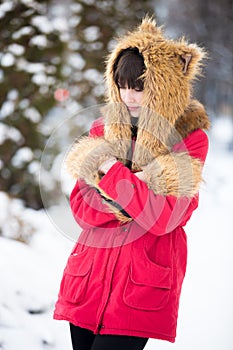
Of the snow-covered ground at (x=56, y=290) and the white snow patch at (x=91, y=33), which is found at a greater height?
the white snow patch at (x=91, y=33)

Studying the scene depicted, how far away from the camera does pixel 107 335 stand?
1693 millimetres

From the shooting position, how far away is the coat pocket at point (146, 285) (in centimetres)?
169

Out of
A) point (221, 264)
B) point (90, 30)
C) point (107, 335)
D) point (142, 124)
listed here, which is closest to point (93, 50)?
point (90, 30)

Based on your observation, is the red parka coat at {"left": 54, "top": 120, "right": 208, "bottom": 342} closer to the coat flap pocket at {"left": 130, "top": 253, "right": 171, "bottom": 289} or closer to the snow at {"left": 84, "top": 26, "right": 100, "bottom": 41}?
the coat flap pocket at {"left": 130, "top": 253, "right": 171, "bottom": 289}

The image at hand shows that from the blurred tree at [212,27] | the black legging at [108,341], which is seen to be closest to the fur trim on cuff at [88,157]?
the black legging at [108,341]

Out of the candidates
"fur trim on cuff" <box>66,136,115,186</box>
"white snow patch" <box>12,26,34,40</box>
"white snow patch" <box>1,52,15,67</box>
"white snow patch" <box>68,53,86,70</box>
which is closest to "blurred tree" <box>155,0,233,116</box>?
"white snow patch" <box>68,53,86,70</box>

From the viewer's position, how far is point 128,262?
171cm

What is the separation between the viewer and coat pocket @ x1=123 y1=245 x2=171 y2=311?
1.69 meters

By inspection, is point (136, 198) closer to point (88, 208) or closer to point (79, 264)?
point (88, 208)

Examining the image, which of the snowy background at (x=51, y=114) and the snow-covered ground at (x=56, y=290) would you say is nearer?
the snow-covered ground at (x=56, y=290)

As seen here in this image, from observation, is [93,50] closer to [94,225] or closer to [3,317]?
[3,317]

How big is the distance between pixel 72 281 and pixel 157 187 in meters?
0.39

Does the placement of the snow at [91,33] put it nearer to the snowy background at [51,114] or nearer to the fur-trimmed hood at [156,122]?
the snowy background at [51,114]

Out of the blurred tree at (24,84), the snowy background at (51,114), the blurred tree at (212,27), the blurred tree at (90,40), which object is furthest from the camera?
the blurred tree at (212,27)
